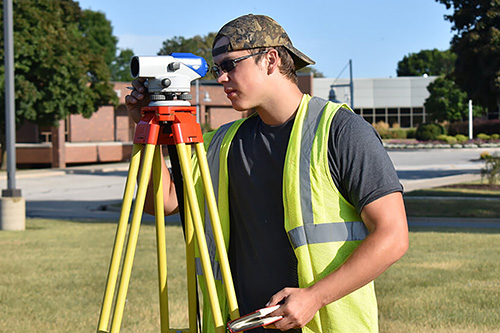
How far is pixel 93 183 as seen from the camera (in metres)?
25.5

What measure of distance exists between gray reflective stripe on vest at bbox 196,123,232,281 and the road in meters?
12.2

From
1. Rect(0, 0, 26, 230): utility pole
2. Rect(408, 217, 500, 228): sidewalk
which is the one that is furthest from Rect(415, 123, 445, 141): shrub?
Rect(0, 0, 26, 230): utility pole

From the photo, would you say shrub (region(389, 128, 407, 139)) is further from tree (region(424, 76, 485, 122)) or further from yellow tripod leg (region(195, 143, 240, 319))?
yellow tripod leg (region(195, 143, 240, 319))

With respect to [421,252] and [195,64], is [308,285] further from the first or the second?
[421,252]

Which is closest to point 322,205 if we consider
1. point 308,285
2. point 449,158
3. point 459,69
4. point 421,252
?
point 308,285

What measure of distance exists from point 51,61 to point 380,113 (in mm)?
47245

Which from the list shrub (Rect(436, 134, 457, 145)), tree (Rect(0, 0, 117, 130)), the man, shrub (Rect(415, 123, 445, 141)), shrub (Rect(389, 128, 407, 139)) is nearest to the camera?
the man

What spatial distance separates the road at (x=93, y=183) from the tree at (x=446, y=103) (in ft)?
77.3

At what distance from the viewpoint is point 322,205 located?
2328mm

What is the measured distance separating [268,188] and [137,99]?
1.91 feet

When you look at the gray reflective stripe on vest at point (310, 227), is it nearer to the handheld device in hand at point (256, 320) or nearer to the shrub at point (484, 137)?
the handheld device in hand at point (256, 320)

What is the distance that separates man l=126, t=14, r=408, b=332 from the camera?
2191 mm

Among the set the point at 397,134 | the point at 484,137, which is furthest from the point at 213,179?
the point at 397,134

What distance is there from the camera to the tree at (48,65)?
30047 millimetres
